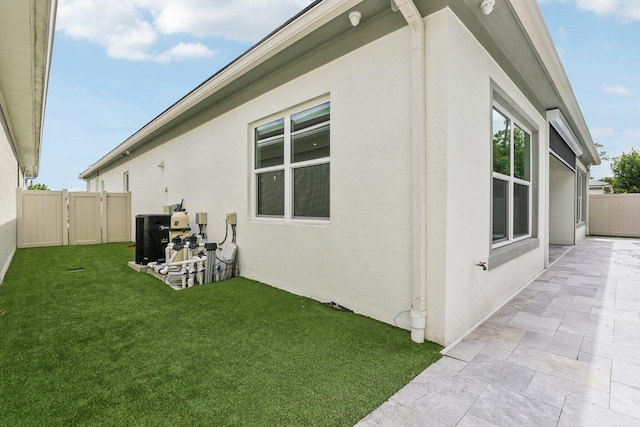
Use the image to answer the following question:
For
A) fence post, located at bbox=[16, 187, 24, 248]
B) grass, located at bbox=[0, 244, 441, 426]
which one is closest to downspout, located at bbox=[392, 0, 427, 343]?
grass, located at bbox=[0, 244, 441, 426]

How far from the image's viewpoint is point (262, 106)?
177 inches

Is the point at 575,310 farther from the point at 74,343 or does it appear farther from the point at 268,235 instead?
the point at 74,343

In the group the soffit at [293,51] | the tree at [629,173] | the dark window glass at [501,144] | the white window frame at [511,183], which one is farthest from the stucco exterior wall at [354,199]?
the tree at [629,173]

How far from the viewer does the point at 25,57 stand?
3566mm

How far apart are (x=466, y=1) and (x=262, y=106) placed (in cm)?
293

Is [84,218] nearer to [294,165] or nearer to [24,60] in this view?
[24,60]

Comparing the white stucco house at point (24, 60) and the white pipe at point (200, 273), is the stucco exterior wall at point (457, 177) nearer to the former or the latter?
the white pipe at point (200, 273)

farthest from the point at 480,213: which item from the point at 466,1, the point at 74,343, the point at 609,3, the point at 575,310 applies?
the point at 609,3

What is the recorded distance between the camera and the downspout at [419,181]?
2584 millimetres

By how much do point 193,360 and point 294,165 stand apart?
2.70 meters

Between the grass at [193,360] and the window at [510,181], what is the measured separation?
7.58 feet

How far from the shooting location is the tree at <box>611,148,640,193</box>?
659 inches

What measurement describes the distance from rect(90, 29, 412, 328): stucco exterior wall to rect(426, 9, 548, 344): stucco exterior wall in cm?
26

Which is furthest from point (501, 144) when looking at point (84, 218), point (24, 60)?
point (84, 218)
